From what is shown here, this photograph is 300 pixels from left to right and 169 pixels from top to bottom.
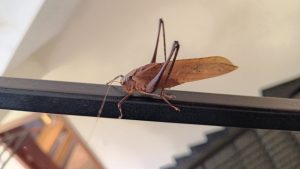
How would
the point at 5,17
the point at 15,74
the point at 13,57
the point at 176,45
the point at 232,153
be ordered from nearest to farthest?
the point at 176,45 < the point at 5,17 < the point at 13,57 < the point at 15,74 < the point at 232,153

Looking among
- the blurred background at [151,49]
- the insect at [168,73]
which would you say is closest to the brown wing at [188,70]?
the insect at [168,73]

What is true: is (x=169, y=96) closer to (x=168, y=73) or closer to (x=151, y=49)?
(x=168, y=73)

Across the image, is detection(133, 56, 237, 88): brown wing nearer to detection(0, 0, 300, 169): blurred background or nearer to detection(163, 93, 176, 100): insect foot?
detection(163, 93, 176, 100): insect foot

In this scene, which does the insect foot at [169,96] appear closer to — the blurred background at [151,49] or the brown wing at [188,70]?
the brown wing at [188,70]

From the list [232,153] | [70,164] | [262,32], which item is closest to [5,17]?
[70,164]

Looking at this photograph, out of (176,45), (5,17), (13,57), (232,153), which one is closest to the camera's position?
(176,45)

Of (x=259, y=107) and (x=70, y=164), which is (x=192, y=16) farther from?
(x=259, y=107)

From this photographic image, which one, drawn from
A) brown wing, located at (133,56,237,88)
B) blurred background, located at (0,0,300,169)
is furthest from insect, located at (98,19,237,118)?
blurred background, located at (0,0,300,169)
